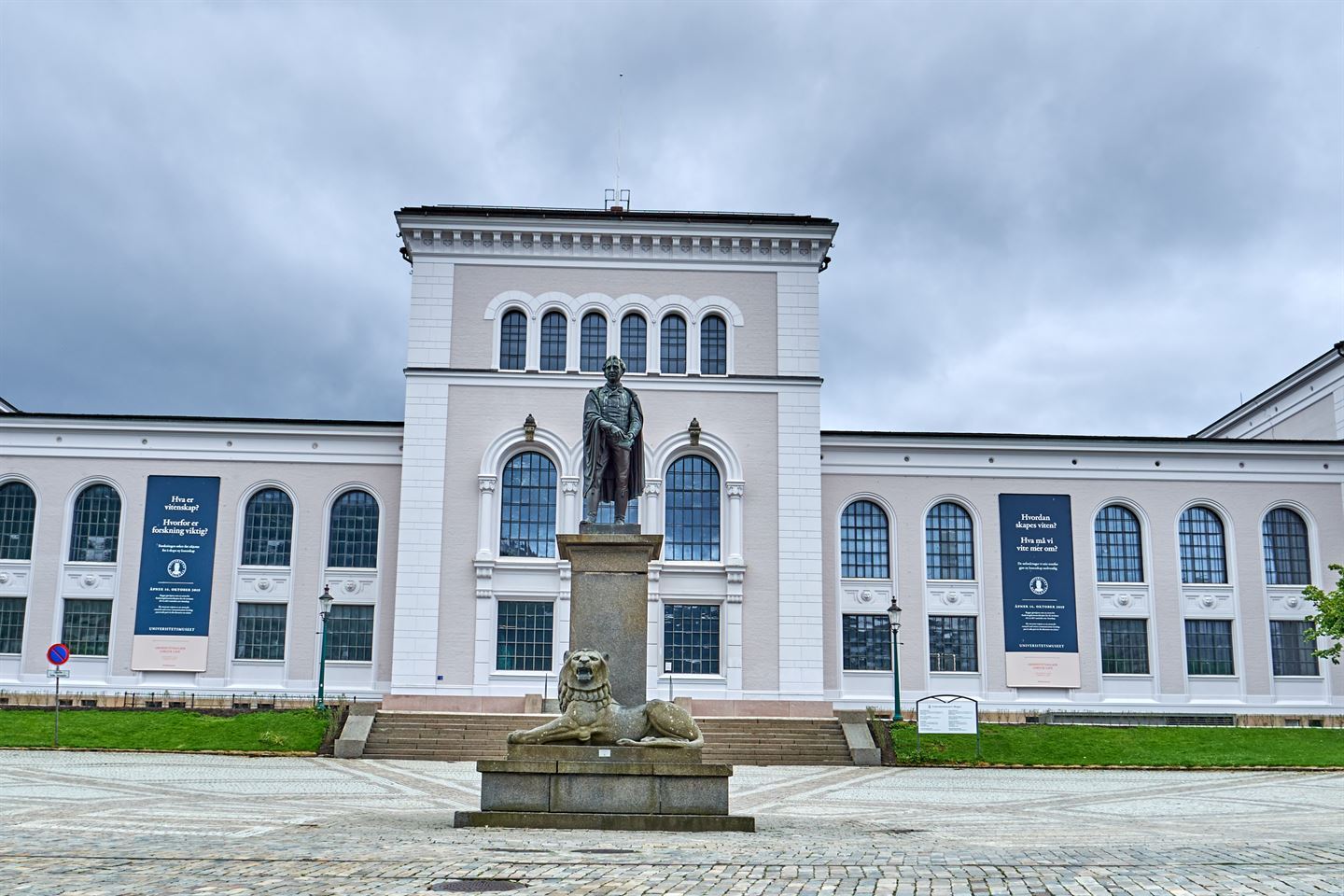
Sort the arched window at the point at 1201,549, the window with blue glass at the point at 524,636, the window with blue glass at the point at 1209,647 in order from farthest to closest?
the arched window at the point at 1201,549 < the window with blue glass at the point at 1209,647 < the window with blue glass at the point at 524,636

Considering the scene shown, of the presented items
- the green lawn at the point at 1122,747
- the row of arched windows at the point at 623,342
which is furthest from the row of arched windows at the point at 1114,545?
the green lawn at the point at 1122,747

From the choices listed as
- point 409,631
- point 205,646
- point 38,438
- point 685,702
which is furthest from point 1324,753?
point 38,438

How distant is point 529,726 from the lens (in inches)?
1304

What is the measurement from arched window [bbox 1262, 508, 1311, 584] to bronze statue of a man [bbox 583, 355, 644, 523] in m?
33.2

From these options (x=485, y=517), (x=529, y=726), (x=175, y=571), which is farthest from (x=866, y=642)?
(x=175, y=571)

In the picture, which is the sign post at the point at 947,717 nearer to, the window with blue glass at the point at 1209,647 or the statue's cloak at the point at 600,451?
the statue's cloak at the point at 600,451

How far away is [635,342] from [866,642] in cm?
1285

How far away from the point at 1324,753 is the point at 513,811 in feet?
85.1

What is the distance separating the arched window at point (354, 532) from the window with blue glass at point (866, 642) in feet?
53.0

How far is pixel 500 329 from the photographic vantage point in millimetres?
40688

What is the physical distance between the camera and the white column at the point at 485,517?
127ft

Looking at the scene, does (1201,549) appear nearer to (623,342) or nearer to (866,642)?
(866,642)

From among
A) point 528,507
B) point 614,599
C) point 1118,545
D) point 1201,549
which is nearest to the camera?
point 614,599

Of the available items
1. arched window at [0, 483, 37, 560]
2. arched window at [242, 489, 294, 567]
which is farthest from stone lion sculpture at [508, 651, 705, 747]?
arched window at [0, 483, 37, 560]
